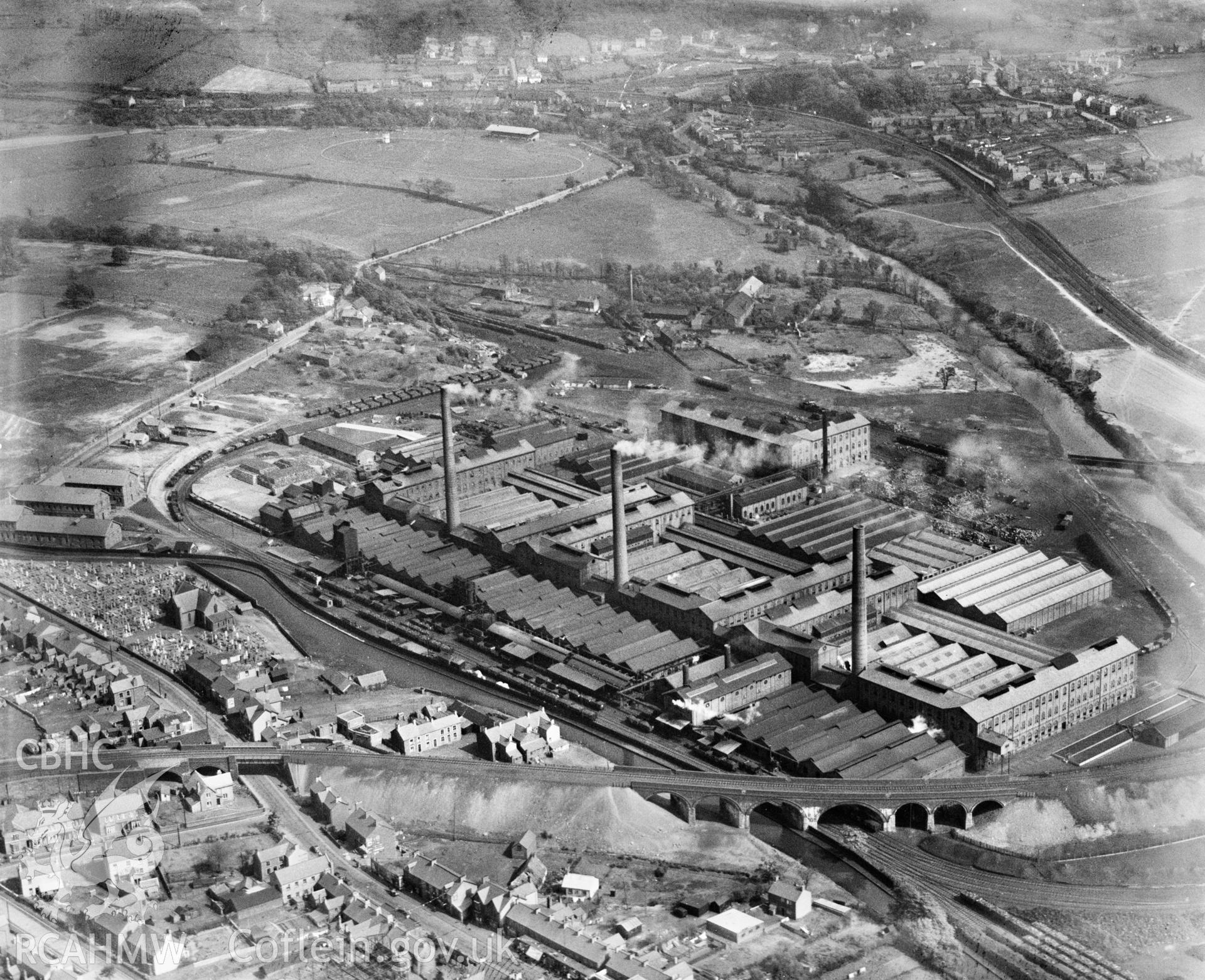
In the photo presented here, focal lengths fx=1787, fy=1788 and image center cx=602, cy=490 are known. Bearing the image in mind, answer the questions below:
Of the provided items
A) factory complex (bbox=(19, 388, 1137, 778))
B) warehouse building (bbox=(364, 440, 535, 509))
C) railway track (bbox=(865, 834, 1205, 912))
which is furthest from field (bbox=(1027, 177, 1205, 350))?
railway track (bbox=(865, 834, 1205, 912))

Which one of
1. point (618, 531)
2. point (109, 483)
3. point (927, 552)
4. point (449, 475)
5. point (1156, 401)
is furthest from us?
point (1156, 401)

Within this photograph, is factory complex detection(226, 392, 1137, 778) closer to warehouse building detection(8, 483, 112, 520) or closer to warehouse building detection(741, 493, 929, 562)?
warehouse building detection(741, 493, 929, 562)

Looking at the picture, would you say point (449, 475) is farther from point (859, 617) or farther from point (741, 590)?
point (859, 617)

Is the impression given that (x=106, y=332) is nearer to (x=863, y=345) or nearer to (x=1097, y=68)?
(x=863, y=345)

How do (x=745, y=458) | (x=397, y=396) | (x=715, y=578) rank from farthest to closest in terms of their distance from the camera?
1. (x=397, y=396)
2. (x=745, y=458)
3. (x=715, y=578)

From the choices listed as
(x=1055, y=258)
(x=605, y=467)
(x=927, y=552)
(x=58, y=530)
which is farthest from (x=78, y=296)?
(x=927, y=552)

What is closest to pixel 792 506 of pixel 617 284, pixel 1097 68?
pixel 617 284

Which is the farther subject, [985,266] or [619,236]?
[619,236]
